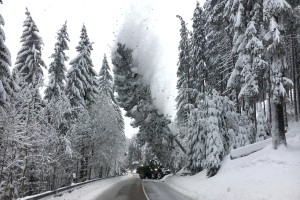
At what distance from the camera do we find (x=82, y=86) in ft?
125

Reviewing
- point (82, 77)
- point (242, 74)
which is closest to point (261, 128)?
point (242, 74)

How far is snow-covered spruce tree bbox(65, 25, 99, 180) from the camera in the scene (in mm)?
37750

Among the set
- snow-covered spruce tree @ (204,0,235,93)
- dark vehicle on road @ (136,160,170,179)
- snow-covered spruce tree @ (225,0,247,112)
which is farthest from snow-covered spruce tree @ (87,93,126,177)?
snow-covered spruce tree @ (225,0,247,112)

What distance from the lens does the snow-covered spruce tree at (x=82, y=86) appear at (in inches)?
1486

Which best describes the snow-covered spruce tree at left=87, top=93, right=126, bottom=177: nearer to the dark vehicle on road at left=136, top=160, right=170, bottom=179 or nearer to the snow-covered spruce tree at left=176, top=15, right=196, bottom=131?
the dark vehicle on road at left=136, top=160, right=170, bottom=179

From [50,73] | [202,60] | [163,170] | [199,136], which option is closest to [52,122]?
[50,73]

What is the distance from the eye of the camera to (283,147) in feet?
59.0

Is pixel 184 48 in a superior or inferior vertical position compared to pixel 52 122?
superior

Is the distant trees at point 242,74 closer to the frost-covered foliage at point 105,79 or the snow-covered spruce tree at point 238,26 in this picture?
the snow-covered spruce tree at point 238,26

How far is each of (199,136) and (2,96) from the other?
56.6ft

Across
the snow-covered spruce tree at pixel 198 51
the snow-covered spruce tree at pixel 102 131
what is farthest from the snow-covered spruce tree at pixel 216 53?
the snow-covered spruce tree at pixel 102 131

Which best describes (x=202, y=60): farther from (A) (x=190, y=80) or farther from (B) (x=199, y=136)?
(B) (x=199, y=136)

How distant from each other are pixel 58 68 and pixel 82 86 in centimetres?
422

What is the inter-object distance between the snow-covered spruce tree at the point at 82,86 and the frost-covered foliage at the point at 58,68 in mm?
2463
